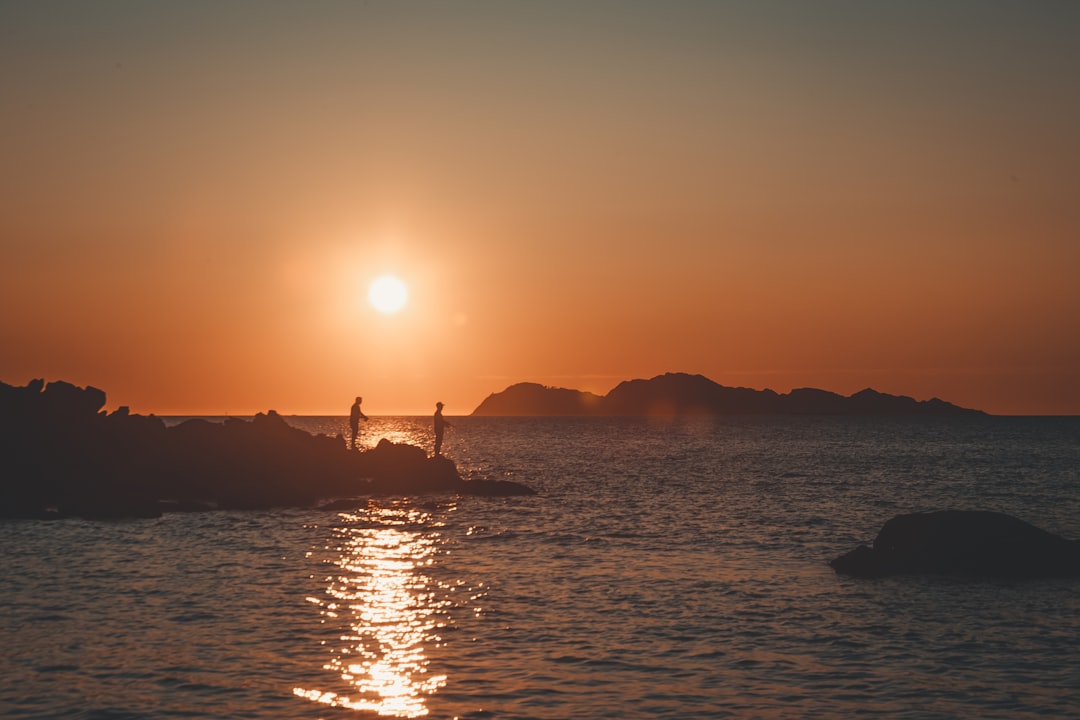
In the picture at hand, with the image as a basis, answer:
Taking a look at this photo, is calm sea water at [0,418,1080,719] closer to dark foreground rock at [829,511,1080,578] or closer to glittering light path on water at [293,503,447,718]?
glittering light path on water at [293,503,447,718]

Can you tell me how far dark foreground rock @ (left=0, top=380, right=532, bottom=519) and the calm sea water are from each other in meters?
6.26

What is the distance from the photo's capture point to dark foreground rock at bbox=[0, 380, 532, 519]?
49125 mm

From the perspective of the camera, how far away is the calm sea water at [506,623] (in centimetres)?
1625

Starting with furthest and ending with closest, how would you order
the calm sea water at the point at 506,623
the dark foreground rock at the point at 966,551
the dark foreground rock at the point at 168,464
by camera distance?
the dark foreground rock at the point at 168,464 → the dark foreground rock at the point at 966,551 → the calm sea water at the point at 506,623

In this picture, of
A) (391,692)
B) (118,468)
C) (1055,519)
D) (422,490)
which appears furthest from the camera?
(422,490)

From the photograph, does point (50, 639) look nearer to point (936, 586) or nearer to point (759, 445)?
point (936, 586)

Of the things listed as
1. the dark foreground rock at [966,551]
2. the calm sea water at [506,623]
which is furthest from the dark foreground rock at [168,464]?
the dark foreground rock at [966,551]

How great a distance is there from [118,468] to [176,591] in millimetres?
29779

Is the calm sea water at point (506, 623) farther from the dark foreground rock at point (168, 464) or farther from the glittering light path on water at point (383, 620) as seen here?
the dark foreground rock at point (168, 464)

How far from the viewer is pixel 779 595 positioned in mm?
25562

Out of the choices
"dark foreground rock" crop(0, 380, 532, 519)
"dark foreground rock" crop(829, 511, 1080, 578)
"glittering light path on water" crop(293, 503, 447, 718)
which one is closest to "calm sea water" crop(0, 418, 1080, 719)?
"glittering light path on water" crop(293, 503, 447, 718)

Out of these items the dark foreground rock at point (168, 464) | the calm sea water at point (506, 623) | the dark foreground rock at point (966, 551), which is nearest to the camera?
the calm sea water at point (506, 623)

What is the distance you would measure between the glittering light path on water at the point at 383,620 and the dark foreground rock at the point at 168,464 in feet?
49.6

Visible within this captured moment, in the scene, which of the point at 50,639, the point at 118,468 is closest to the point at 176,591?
the point at 50,639
